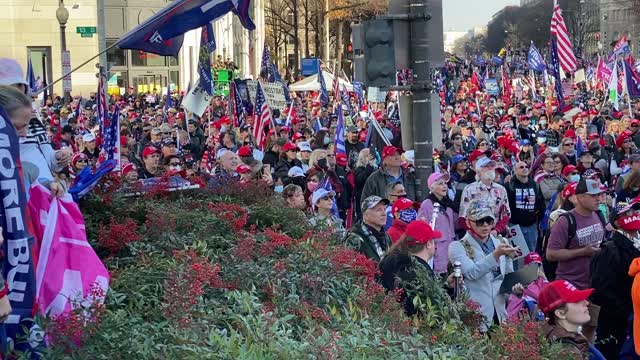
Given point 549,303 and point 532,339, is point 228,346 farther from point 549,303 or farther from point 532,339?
point 549,303

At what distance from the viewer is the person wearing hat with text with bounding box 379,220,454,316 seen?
232 inches

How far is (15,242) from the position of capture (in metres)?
4.20

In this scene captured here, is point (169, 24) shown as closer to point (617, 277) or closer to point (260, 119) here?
point (617, 277)

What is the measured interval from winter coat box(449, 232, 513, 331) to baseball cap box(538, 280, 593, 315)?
4.30 ft

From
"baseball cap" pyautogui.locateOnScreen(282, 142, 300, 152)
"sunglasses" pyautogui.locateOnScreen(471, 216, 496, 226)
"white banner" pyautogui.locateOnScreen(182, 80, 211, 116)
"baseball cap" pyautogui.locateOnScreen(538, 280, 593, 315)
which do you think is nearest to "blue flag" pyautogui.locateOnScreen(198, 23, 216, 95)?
"white banner" pyautogui.locateOnScreen(182, 80, 211, 116)

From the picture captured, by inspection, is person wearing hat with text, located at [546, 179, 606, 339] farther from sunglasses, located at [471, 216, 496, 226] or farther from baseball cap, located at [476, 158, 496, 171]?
baseball cap, located at [476, 158, 496, 171]

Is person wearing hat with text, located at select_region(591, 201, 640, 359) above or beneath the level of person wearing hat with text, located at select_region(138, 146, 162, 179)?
beneath

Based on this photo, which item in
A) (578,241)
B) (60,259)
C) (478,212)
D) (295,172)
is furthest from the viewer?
(295,172)

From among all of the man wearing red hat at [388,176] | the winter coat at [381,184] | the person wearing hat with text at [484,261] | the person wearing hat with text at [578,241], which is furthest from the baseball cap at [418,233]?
the man wearing red hat at [388,176]

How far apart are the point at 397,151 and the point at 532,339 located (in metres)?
7.85

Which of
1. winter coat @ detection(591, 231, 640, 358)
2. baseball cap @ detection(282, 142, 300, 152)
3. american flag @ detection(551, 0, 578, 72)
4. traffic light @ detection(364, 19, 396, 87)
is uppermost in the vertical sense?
american flag @ detection(551, 0, 578, 72)

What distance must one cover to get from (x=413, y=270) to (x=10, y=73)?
8.38 ft

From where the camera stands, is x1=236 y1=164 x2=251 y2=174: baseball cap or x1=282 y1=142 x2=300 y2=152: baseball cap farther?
x1=282 y1=142 x2=300 y2=152: baseball cap

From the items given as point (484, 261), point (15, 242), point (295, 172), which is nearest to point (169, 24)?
point (484, 261)
